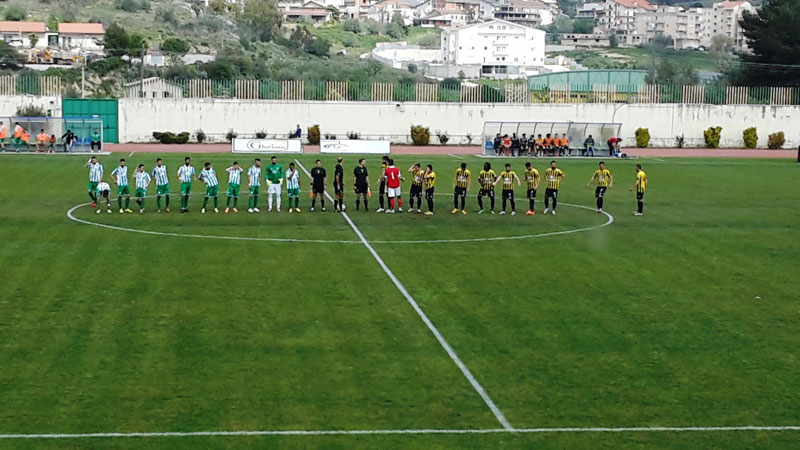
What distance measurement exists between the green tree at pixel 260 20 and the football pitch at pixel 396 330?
141 metres

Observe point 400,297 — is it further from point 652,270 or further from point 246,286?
point 652,270

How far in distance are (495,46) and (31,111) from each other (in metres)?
132

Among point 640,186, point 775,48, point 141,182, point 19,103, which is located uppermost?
point 775,48

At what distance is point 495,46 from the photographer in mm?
192875

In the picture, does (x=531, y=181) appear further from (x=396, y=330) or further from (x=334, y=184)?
(x=396, y=330)

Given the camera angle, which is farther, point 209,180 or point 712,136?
point 712,136

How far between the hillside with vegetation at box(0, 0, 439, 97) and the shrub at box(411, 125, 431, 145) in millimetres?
→ 24775

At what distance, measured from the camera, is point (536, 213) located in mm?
36688

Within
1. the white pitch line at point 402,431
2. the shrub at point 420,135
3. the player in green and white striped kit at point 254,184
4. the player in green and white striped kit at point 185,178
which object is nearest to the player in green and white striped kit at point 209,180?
the player in green and white striped kit at point 185,178

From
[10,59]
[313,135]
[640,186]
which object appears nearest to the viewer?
[640,186]

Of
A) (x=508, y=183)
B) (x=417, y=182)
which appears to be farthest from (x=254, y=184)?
(x=508, y=183)

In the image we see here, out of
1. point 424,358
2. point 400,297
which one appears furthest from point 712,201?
point 424,358

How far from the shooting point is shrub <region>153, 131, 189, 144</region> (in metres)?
67.6

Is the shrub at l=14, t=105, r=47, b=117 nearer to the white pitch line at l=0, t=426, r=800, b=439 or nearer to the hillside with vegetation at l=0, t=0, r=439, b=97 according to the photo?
the hillside with vegetation at l=0, t=0, r=439, b=97
